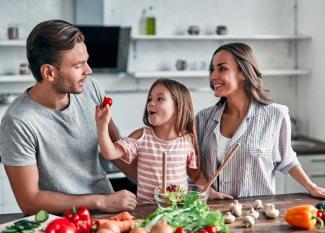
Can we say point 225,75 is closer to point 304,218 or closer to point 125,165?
point 125,165

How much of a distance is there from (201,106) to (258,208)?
279 centimetres

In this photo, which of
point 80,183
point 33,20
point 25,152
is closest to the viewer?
point 25,152

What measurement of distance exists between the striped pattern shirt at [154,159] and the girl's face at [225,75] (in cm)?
28

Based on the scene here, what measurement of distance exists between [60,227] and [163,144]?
2.62 ft

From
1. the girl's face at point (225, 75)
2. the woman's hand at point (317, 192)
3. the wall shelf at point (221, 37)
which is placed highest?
the wall shelf at point (221, 37)

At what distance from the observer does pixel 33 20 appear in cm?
470

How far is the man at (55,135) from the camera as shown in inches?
90.0

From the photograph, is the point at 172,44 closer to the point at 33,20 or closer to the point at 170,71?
the point at 170,71

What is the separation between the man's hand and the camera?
2250 millimetres

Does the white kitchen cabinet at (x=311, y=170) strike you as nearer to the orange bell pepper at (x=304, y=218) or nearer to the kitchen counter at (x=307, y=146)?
the kitchen counter at (x=307, y=146)

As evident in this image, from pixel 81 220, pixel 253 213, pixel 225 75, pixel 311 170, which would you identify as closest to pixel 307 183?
pixel 253 213

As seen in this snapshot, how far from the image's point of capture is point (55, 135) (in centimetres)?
240

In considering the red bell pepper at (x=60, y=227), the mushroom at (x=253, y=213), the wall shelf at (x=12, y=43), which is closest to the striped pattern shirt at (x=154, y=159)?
the mushroom at (x=253, y=213)

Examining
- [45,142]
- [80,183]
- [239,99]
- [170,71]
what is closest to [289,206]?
[239,99]
